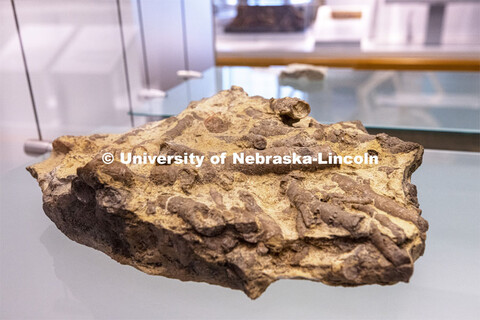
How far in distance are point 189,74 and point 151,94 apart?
0.52 m

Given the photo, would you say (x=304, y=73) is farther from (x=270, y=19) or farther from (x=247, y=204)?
(x=247, y=204)

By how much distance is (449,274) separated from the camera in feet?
6.18

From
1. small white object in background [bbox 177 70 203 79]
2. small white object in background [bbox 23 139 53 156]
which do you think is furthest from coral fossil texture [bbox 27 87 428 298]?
small white object in background [bbox 177 70 203 79]

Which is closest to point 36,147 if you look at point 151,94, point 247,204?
point 151,94

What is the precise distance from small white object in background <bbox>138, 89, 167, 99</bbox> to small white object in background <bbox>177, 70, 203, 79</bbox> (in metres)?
0.38

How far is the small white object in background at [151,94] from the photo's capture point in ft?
12.9

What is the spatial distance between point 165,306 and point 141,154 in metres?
0.63

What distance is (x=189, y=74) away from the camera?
444cm

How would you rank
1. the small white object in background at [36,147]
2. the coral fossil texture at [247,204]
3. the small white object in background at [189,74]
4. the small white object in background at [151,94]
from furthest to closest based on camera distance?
the small white object in background at [189,74], the small white object in background at [151,94], the small white object in background at [36,147], the coral fossil texture at [247,204]

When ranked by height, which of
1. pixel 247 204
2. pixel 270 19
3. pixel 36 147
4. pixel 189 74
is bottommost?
pixel 36 147

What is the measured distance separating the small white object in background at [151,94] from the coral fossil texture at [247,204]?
1.71m

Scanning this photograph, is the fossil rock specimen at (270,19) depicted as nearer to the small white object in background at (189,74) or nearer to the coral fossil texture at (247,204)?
the small white object in background at (189,74)

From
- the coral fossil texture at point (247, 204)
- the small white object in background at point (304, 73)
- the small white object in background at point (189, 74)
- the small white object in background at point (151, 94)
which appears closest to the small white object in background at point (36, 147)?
the coral fossil texture at point (247, 204)

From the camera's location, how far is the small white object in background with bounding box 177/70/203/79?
14.5 ft
